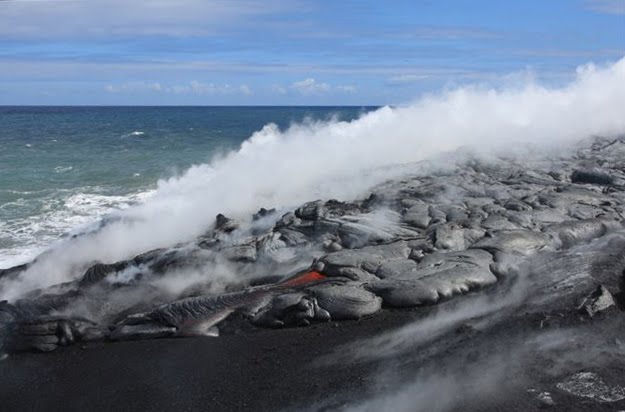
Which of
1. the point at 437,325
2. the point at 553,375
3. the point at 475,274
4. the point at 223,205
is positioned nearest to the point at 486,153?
the point at 223,205

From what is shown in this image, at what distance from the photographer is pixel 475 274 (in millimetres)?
12750

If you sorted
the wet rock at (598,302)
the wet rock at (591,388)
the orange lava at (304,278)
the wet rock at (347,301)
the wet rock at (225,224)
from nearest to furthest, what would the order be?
1. the wet rock at (591,388)
2. the wet rock at (598,302)
3. the wet rock at (347,301)
4. the orange lava at (304,278)
5. the wet rock at (225,224)

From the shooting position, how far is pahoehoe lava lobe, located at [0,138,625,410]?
38.8ft

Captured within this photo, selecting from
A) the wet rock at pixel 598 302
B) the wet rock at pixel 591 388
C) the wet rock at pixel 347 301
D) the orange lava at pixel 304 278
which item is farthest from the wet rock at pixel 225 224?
the wet rock at pixel 591 388

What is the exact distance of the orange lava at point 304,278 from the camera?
506 inches

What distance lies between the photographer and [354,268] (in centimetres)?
1312

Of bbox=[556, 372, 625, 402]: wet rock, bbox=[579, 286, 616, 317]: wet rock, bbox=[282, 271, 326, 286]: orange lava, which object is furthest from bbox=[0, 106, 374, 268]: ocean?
bbox=[556, 372, 625, 402]: wet rock

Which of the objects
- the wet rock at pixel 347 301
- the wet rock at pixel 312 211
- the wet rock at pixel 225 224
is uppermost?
the wet rock at pixel 312 211

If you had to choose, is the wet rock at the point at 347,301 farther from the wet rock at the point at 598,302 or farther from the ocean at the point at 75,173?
the ocean at the point at 75,173

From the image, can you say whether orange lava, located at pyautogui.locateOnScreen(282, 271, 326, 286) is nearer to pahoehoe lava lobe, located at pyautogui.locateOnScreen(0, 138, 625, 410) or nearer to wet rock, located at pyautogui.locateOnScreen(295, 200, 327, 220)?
pahoehoe lava lobe, located at pyautogui.locateOnScreen(0, 138, 625, 410)

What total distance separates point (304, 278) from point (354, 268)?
105 cm

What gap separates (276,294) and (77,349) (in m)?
3.78

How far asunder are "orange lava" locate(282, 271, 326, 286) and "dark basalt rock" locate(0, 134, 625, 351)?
42mm

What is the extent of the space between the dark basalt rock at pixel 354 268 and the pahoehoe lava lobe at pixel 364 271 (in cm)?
3
